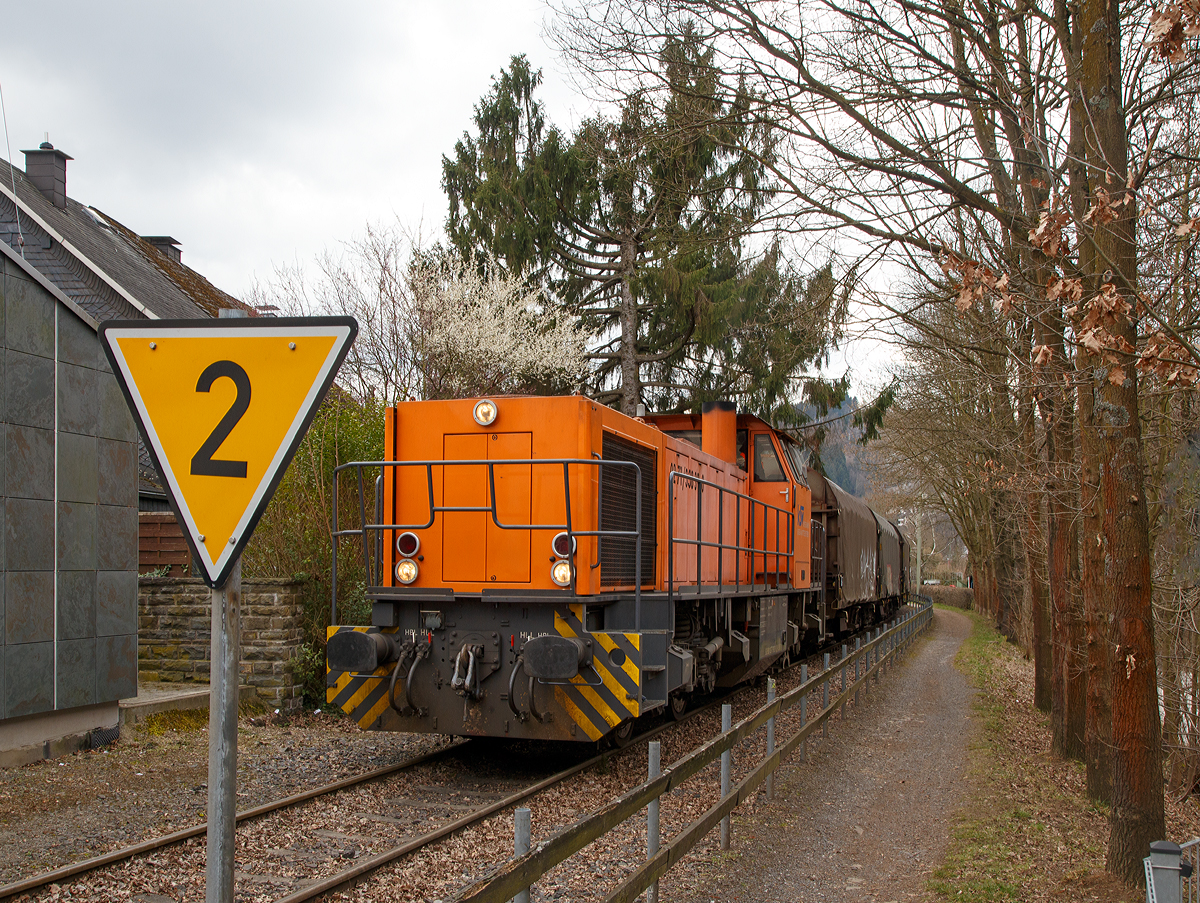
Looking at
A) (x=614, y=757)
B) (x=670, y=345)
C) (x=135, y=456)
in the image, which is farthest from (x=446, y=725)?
(x=670, y=345)

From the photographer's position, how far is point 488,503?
7.76 metres

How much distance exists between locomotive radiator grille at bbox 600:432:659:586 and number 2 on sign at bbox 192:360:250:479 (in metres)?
5.43

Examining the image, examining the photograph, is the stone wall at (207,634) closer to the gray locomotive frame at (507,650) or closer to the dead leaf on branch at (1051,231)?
the gray locomotive frame at (507,650)

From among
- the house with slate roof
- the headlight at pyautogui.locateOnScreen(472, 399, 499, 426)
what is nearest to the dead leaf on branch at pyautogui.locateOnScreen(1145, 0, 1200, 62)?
the headlight at pyautogui.locateOnScreen(472, 399, 499, 426)

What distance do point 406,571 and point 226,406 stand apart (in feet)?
18.2

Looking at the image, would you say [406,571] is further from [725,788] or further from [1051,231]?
[1051,231]

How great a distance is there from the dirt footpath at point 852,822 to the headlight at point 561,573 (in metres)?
2.15

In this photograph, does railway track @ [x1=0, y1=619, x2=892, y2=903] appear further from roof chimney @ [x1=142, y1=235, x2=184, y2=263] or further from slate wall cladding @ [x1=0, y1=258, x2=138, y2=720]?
roof chimney @ [x1=142, y1=235, x2=184, y2=263]

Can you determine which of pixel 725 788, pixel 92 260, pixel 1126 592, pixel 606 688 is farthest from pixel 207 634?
pixel 92 260

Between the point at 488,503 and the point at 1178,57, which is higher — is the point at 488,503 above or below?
below

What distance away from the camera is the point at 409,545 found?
785 centimetres

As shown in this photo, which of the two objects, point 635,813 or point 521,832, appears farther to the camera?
point 635,813

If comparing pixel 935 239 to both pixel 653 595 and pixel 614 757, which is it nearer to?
pixel 653 595

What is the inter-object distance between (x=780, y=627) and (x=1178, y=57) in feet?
28.0
